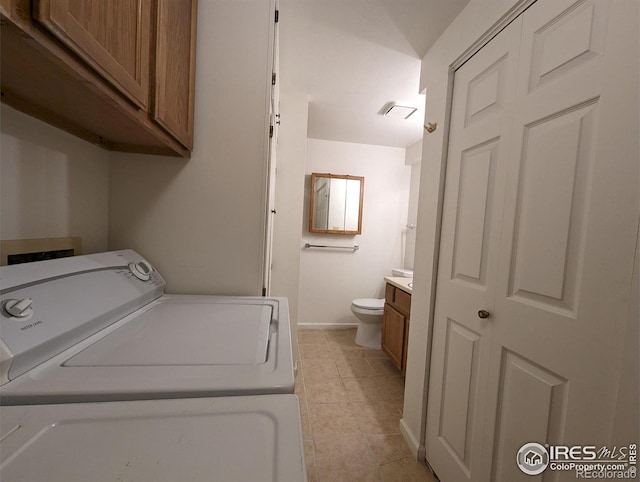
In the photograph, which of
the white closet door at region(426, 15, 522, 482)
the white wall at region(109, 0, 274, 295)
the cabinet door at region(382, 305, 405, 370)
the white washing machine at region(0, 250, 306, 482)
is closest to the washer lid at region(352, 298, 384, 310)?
the cabinet door at region(382, 305, 405, 370)

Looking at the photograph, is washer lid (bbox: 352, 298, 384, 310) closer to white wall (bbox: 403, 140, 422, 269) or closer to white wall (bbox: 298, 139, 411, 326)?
white wall (bbox: 298, 139, 411, 326)

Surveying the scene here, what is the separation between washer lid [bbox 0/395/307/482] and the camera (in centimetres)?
34

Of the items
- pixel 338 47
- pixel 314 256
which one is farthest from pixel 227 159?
pixel 314 256

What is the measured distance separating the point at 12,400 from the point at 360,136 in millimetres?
3040

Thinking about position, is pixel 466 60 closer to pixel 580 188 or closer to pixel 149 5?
pixel 580 188

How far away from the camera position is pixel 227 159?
1.13 m

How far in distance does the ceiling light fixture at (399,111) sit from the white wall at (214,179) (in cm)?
141

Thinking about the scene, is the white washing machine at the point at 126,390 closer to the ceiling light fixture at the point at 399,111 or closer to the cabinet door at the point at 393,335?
the cabinet door at the point at 393,335

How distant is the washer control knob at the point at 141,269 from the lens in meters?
0.94

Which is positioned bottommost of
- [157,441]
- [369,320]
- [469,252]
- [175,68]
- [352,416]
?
[352,416]

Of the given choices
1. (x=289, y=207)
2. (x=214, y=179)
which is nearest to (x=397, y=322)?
(x=289, y=207)

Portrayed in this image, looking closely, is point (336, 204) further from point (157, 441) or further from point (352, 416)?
point (157, 441)

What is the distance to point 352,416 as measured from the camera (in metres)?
1.75

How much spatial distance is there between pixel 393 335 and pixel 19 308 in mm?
2245
